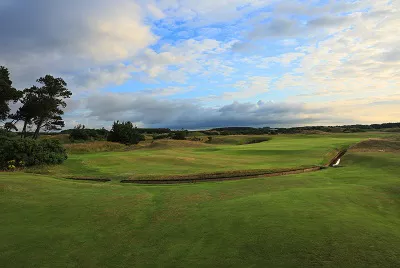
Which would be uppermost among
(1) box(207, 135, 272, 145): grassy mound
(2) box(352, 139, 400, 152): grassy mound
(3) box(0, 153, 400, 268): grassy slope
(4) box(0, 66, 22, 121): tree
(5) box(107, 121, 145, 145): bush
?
(4) box(0, 66, 22, 121): tree

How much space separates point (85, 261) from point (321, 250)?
7.51 meters

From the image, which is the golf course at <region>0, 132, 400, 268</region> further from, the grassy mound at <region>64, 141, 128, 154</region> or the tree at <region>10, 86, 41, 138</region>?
the tree at <region>10, 86, 41, 138</region>

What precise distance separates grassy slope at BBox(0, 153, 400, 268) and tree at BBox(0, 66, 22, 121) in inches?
1675

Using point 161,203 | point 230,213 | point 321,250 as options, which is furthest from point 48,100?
point 321,250

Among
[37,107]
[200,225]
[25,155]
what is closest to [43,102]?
[37,107]

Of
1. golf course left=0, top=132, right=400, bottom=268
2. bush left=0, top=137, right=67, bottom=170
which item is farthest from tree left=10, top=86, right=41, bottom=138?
golf course left=0, top=132, right=400, bottom=268

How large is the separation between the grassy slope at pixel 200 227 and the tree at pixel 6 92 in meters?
42.5

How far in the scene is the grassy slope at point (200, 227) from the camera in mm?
9859

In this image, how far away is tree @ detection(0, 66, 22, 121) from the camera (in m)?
55.0

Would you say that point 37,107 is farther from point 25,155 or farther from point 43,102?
point 25,155

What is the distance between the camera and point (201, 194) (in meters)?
19.2

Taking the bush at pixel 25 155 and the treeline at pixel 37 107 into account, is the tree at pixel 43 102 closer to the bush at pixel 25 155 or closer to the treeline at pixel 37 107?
the treeline at pixel 37 107

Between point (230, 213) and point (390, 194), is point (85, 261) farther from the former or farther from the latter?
point (390, 194)

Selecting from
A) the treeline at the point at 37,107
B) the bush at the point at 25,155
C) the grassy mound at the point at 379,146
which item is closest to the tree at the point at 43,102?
the treeline at the point at 37,107
